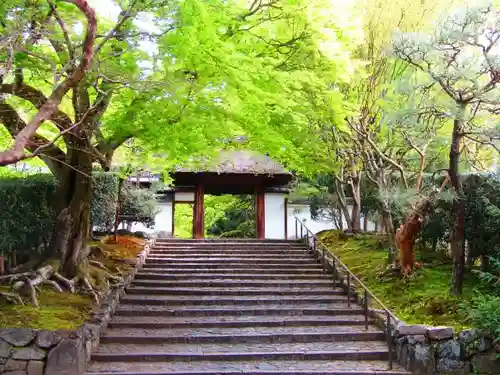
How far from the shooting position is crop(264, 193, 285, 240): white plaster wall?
79.3 feet

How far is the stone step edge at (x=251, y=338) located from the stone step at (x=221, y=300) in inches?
85.6

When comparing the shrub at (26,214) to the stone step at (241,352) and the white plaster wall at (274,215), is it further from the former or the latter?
the white plaster wall at (274,215)

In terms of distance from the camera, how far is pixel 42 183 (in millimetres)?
13070

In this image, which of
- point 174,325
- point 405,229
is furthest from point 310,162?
point 174,325

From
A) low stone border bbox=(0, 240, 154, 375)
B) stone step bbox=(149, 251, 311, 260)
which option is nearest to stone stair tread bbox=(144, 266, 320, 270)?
stone step bbox=(149, 251, 311, 260)

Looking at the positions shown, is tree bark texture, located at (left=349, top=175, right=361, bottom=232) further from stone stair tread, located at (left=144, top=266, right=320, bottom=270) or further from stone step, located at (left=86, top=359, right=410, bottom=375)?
stone step, located at (left=86, top=359, right=410, bottom=375)

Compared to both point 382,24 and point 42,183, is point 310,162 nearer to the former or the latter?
point 382,24

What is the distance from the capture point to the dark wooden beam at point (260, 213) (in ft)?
77.0

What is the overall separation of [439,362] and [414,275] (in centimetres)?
349

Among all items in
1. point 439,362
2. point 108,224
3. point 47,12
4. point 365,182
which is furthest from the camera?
point 365,182

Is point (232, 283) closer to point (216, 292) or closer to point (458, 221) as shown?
point (216, 292)

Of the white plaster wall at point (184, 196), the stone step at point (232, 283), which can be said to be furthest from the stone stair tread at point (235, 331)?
the white plaster wall at point (184, 196)

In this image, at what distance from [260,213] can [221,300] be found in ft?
37.6

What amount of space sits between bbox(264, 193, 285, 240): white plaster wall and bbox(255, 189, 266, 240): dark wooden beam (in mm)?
408
